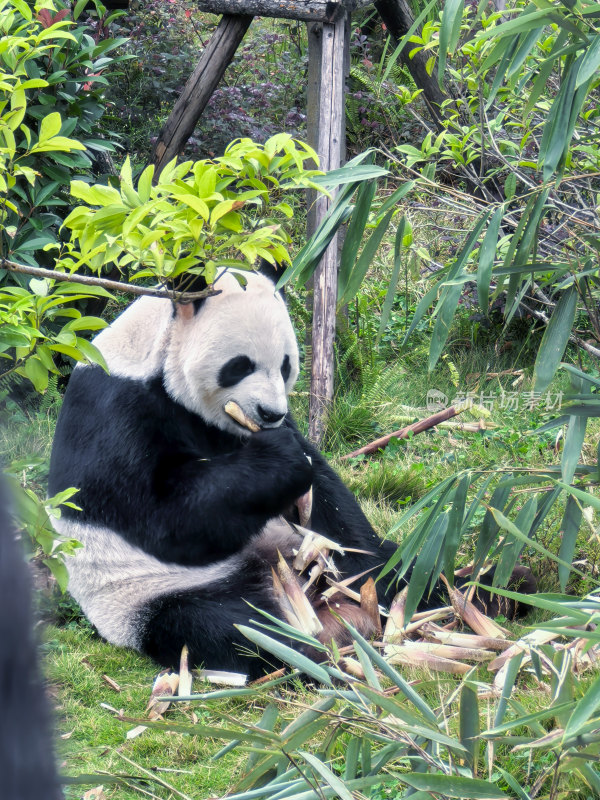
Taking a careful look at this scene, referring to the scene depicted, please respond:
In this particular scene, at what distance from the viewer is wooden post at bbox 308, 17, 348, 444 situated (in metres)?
4.39

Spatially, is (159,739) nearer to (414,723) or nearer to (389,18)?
(414,723)

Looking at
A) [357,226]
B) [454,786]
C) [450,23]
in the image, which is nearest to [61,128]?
[357,226]

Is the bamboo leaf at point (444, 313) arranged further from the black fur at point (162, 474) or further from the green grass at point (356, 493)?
the black fur at point (162, 474)

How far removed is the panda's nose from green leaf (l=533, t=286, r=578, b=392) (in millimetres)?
1057

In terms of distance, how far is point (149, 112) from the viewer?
21.9 ft

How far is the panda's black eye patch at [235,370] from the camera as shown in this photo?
115 inches

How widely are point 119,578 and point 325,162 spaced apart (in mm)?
2475

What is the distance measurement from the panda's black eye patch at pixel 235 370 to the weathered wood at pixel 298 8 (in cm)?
213

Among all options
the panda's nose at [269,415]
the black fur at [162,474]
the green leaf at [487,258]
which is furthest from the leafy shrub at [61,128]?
the green leaf at [487,258]

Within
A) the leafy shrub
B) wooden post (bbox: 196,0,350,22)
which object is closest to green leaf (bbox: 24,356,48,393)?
the leafy shrub

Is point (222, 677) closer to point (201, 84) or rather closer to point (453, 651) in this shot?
point (453, 651)

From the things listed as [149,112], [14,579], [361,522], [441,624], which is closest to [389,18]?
[149,112]

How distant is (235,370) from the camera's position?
9.64 feet

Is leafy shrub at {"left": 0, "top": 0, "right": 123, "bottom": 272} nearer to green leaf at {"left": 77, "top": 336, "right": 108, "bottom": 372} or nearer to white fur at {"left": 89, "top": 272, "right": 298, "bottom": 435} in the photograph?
white fur at {"left": 89, "top": 272, "right": 298, "bottom": 435}
